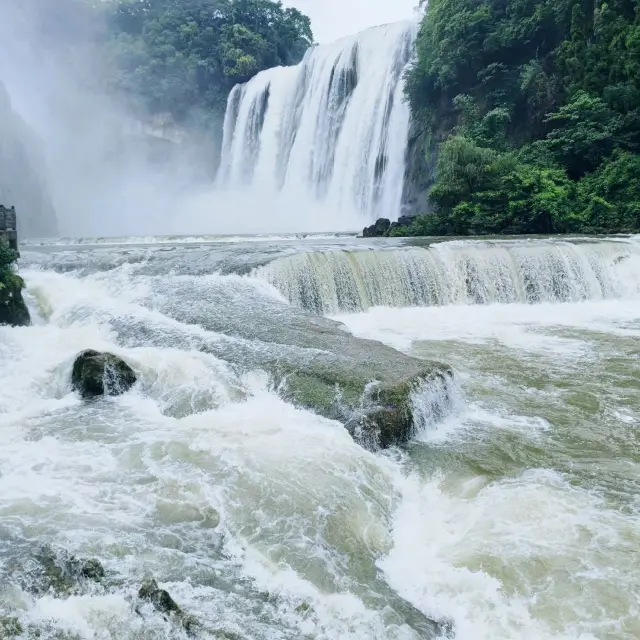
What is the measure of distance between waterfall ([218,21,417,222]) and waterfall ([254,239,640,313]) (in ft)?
44.4

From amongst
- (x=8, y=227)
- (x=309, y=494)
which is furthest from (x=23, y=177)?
(x=309, y=494)

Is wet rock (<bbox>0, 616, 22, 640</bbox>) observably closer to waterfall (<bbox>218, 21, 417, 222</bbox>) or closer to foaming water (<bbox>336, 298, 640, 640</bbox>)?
foaming water (<bbox>336, 298, 640, 640</bbox>)

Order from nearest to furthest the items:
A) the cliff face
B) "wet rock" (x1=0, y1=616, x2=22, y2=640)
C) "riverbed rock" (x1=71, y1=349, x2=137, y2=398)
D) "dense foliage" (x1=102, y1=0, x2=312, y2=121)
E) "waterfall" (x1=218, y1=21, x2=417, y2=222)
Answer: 1. "wet rock" (x1=0, y1=616, x2=22, y2=640)
2. "riverbed rock" (x1=71, y1=349, x2=137, y2=398)
3. "waterfall" (x1=218, y1=21, x2=417, y2=222)
4. the cliff face
5. "dense foliage" (x1=102, y1=0, x2=312, y2=121)

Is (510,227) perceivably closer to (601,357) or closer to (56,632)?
(601,357)

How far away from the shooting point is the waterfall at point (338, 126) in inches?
1054

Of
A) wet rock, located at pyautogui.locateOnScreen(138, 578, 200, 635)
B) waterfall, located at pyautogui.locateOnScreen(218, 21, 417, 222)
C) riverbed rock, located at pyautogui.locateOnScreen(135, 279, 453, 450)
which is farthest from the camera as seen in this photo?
waterfall, located at pyautogui.locateOnScreen(218, 21, 417, 222)

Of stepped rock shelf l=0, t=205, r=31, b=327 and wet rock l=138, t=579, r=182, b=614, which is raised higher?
stepped rock shelf l=0, t=205, r=31, b=327

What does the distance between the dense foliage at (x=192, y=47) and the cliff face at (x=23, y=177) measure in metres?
13.4

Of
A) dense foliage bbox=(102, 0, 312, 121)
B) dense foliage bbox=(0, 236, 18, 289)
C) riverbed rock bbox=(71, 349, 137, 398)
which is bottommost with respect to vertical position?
riverbed rock bbox=(71, 349, 137, 398)

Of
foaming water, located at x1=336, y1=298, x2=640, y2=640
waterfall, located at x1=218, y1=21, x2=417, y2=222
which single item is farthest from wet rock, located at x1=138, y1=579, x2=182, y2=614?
waterfall, located at x1=218, y1=21, x2=417, y2=222

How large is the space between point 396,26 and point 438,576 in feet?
98.3

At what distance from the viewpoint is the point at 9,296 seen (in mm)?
9508

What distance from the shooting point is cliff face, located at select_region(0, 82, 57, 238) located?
28594mm

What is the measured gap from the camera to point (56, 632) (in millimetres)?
2848
